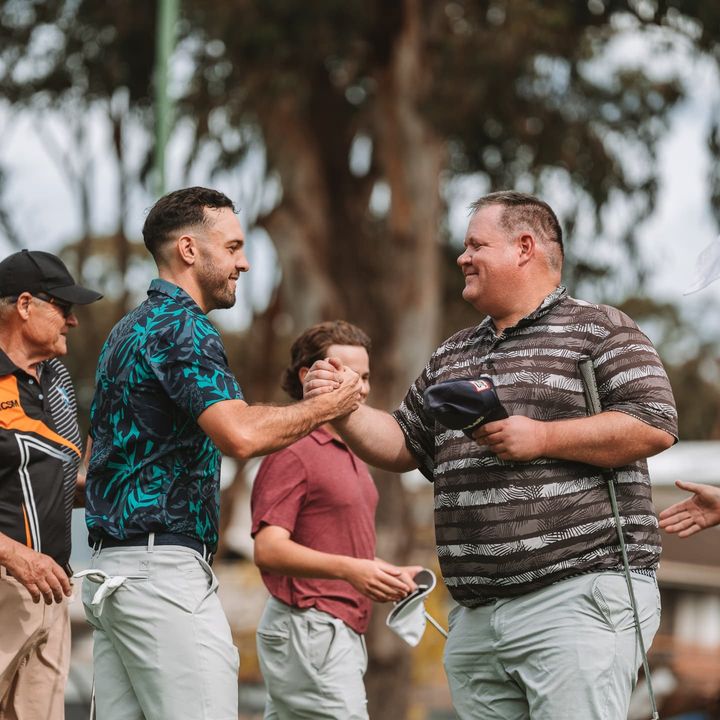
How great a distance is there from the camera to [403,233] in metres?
14.9

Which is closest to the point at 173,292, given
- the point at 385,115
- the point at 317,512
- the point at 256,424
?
the point at 256,424

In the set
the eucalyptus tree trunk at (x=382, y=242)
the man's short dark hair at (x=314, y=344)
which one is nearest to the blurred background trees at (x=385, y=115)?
the eucalyptus tree trunk at (x=382, y=242)

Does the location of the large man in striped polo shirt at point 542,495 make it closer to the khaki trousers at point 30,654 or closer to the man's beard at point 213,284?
the man's beard at point 213,284

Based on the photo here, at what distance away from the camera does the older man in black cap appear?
181 inches

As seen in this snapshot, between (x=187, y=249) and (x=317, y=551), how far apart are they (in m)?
1.27

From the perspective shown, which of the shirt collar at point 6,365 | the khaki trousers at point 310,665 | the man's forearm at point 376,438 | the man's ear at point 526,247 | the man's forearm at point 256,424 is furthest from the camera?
the khaki trousers at point 310,665

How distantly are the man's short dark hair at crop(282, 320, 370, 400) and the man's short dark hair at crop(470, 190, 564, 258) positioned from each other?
0.95 metres

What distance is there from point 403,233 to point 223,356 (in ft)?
35.9

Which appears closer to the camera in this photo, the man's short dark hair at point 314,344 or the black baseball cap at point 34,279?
the black baseball cap at point 34,279

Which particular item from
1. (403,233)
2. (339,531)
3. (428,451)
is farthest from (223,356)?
(403,233)

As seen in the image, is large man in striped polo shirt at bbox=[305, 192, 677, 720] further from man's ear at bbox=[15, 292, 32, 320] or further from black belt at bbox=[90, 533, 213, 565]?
man's ear at bbox=[15, 292, 32, 320]

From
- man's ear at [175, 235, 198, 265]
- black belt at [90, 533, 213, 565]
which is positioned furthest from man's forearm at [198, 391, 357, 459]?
man's ear at [175, 235, 198, 265]

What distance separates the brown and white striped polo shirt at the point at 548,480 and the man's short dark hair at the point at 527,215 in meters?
0.21

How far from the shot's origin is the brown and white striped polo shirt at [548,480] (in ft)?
13.2
